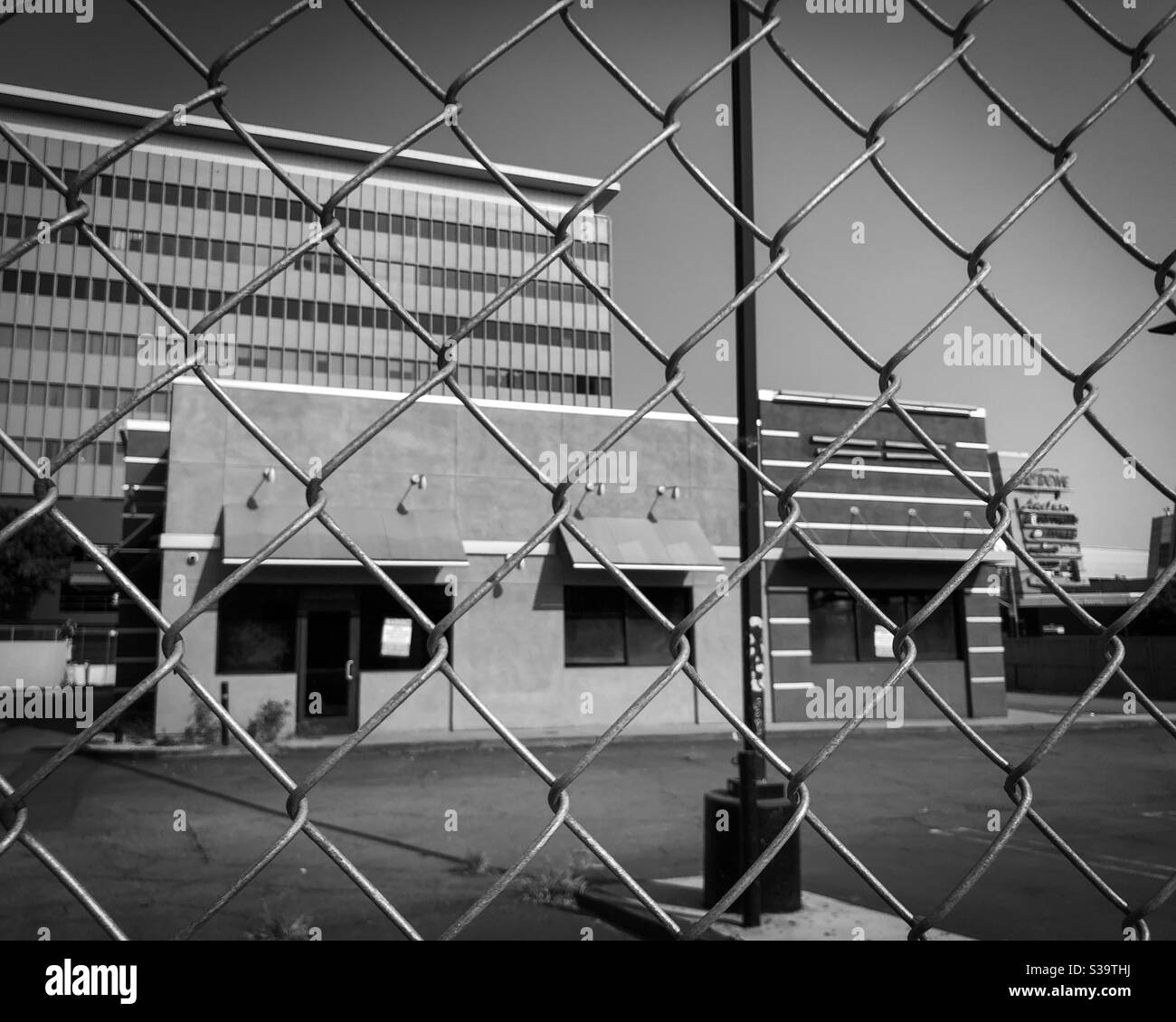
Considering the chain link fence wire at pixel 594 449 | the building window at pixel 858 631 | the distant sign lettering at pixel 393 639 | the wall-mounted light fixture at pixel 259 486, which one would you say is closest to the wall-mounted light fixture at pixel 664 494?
the building window at pixel 858 631

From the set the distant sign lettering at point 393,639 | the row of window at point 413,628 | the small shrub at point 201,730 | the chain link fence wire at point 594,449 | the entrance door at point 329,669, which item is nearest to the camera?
the chain link fence wire at point 594,449

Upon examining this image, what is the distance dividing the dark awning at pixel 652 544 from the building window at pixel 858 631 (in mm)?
2918

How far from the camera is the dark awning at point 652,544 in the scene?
1680cm

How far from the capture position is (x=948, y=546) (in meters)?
19.4

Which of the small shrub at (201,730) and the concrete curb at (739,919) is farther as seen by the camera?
the small shrub at (201,730)

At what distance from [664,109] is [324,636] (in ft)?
52.4

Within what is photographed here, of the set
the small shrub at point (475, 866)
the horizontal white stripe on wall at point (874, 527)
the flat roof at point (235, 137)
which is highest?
the horizontal white stripe on wall at point (874, 527)

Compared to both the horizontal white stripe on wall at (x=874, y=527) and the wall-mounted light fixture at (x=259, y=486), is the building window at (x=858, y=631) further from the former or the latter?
the wall-mounted light fixture at (x=259, y=486)

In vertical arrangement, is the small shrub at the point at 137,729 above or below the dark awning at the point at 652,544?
below

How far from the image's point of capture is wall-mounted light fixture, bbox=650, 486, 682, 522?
18.1 metres

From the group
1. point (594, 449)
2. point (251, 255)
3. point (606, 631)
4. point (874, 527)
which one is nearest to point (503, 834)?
point (251, 255)

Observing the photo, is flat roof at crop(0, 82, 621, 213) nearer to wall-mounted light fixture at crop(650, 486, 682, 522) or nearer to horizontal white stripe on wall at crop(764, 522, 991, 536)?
wall-mounted light fixture at crop(650, 486, 682, 522)
